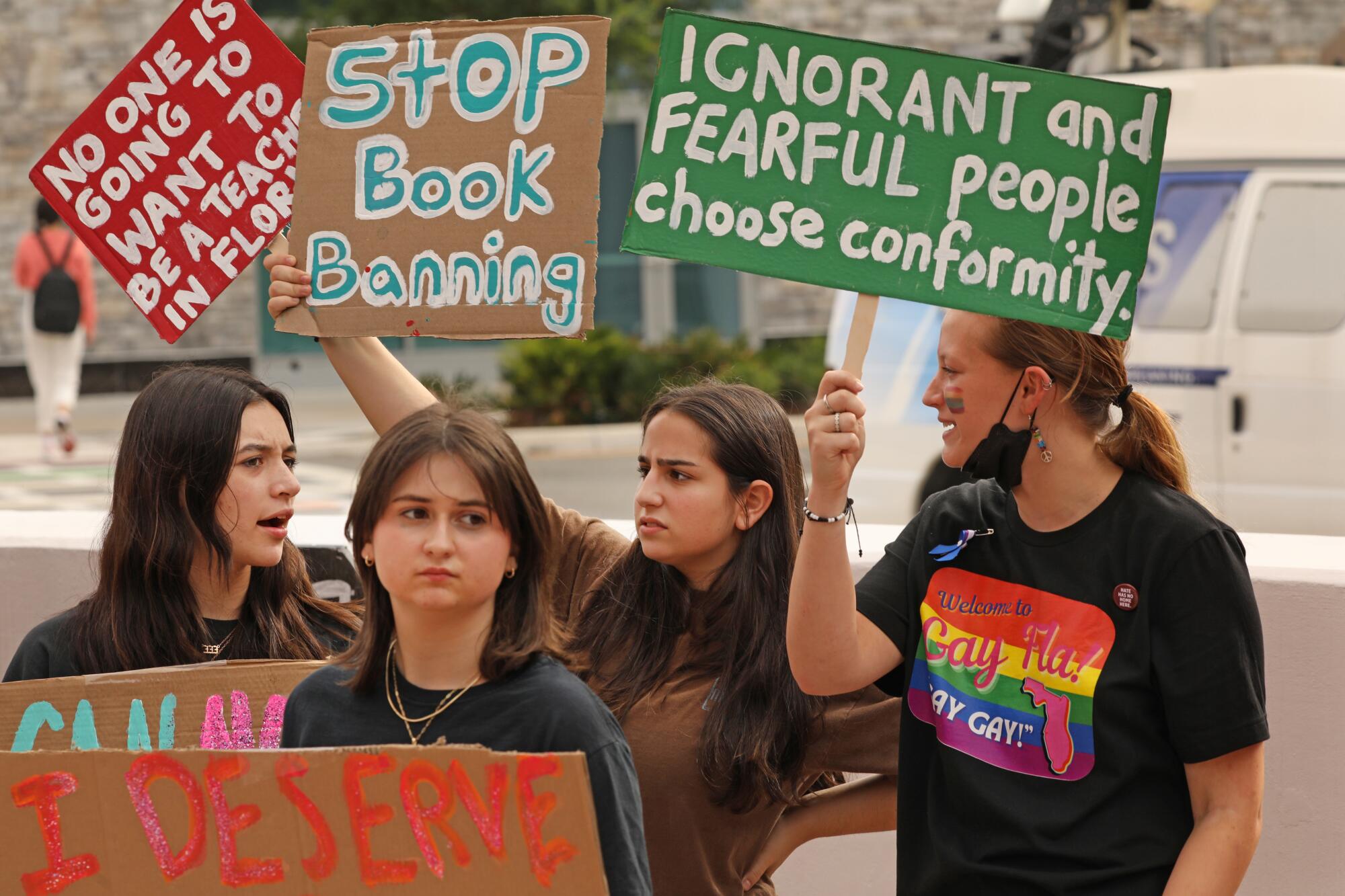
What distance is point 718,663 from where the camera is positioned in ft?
9.20

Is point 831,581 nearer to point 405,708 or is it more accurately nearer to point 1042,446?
point 1042,446

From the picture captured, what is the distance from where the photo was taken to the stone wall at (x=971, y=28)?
20.0 metres

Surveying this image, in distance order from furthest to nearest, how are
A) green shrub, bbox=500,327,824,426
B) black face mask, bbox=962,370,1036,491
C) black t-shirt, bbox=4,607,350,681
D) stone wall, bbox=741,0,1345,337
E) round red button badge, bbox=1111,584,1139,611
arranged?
1. stone wall, bbox=741,0,1345,337
2. green shrub, bbox=500,327,824,426
3. black t-shirt, bbox=4,607,350,681
4. black face mask, bbox=962,370,1036,491
5. round red button badge, bbox=1111,584,1139,611

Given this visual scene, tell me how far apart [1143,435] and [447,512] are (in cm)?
104

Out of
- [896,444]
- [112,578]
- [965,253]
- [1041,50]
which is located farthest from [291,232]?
[1041,50]

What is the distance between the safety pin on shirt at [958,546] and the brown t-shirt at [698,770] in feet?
1.20

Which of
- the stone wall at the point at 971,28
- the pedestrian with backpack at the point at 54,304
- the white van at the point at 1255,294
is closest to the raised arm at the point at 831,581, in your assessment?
the white van at the point at 1255,294

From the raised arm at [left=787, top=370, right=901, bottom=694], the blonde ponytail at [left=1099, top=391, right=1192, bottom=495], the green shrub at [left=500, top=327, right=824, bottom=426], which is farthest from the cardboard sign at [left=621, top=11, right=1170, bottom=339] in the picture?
the green shrub at [left=500, top=327, right=824, bottom=426]

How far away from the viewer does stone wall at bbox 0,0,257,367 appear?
19625mm

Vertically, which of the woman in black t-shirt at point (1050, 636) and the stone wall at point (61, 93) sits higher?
the stone wall at point (61, 93)

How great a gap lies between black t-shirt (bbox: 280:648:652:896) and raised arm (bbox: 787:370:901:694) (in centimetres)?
37

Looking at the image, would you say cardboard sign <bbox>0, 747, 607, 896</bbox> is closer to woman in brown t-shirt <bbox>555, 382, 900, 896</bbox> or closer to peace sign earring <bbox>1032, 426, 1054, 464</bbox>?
woman in brown t-shirt <bbox>555, 382, 900, 896</bbox>

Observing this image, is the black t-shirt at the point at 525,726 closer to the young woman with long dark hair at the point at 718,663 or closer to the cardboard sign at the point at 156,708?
the cardboard sign at the point at 156,708

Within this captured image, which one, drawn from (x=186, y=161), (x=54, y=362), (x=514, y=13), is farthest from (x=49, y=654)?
(x=514, y=13)
